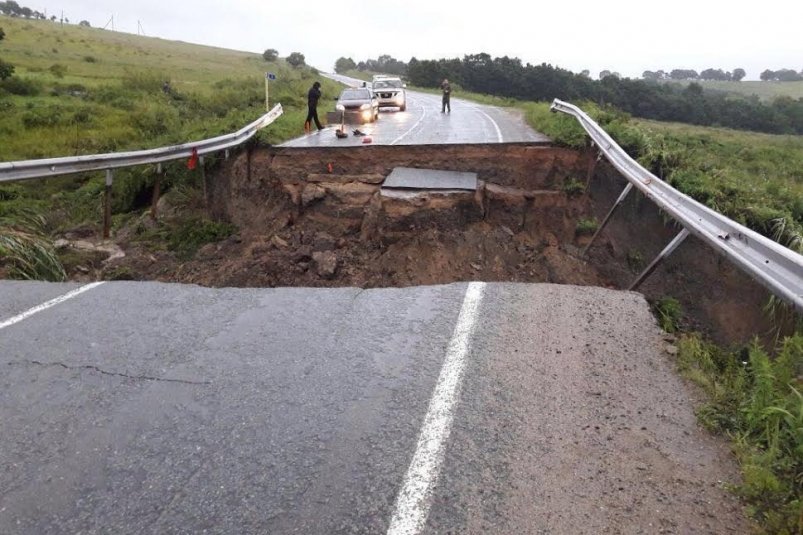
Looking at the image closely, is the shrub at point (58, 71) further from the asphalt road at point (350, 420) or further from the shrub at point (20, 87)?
the asphalt road at point (350, 420)

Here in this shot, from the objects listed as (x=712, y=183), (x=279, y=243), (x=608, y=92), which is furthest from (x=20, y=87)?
(x=608, y=92)

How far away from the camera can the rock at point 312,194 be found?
11766 mm

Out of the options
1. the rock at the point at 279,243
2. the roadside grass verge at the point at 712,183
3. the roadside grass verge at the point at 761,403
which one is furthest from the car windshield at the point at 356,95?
the roadside grass verge at the point at 761,403

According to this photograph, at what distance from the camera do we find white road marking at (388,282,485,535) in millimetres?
2930

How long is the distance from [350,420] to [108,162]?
808 centimetres

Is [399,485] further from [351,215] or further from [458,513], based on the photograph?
[351,215]

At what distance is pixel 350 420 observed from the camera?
377 centimetres

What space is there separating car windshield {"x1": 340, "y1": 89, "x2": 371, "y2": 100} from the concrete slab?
11.2m

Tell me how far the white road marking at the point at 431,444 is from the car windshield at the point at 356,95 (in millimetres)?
18808

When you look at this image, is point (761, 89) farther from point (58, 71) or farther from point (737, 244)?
point (737, 244)

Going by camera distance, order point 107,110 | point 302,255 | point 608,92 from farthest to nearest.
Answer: point 608,92 → point 107,110 → point 302,255

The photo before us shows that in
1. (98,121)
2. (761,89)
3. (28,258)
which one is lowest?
(28,258)

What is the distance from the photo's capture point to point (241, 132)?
1368 centimetres

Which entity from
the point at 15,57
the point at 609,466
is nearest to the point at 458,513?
the point at 609,466
